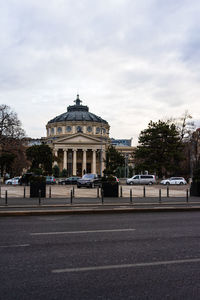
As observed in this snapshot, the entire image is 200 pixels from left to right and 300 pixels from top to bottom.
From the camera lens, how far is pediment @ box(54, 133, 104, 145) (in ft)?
348

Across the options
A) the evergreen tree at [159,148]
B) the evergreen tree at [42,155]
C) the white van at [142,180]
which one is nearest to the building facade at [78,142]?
the evergreen tree at [42,155]

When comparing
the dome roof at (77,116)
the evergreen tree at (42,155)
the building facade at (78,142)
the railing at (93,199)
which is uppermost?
the dome roof at (77,116)

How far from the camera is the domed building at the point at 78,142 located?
106188mm

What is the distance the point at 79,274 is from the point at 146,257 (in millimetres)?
1647

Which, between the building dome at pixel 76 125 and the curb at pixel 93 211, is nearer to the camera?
the curb at pixel 93 211

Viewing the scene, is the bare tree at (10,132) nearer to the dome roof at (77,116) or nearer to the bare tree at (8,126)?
the bare tree at (8,126)

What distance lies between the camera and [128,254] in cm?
655

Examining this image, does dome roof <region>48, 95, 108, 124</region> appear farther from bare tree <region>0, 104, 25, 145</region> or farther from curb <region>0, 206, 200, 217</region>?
curb <region>0, 206, 200, 217</region>

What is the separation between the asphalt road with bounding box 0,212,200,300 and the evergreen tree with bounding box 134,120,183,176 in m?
48.5

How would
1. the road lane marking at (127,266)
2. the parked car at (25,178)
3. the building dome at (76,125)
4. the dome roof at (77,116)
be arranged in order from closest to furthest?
1. the road lane marking at (127,266)
2. the parked car at (25,178)
3. the building dome at (76,125)
4. the dome roof at (77,116)

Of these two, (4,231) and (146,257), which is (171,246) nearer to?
(146,257)

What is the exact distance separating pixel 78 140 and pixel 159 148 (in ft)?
166

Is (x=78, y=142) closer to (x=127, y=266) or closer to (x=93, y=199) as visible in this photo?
(x=93, y=199)

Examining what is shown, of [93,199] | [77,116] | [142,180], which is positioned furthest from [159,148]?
[77,116]
